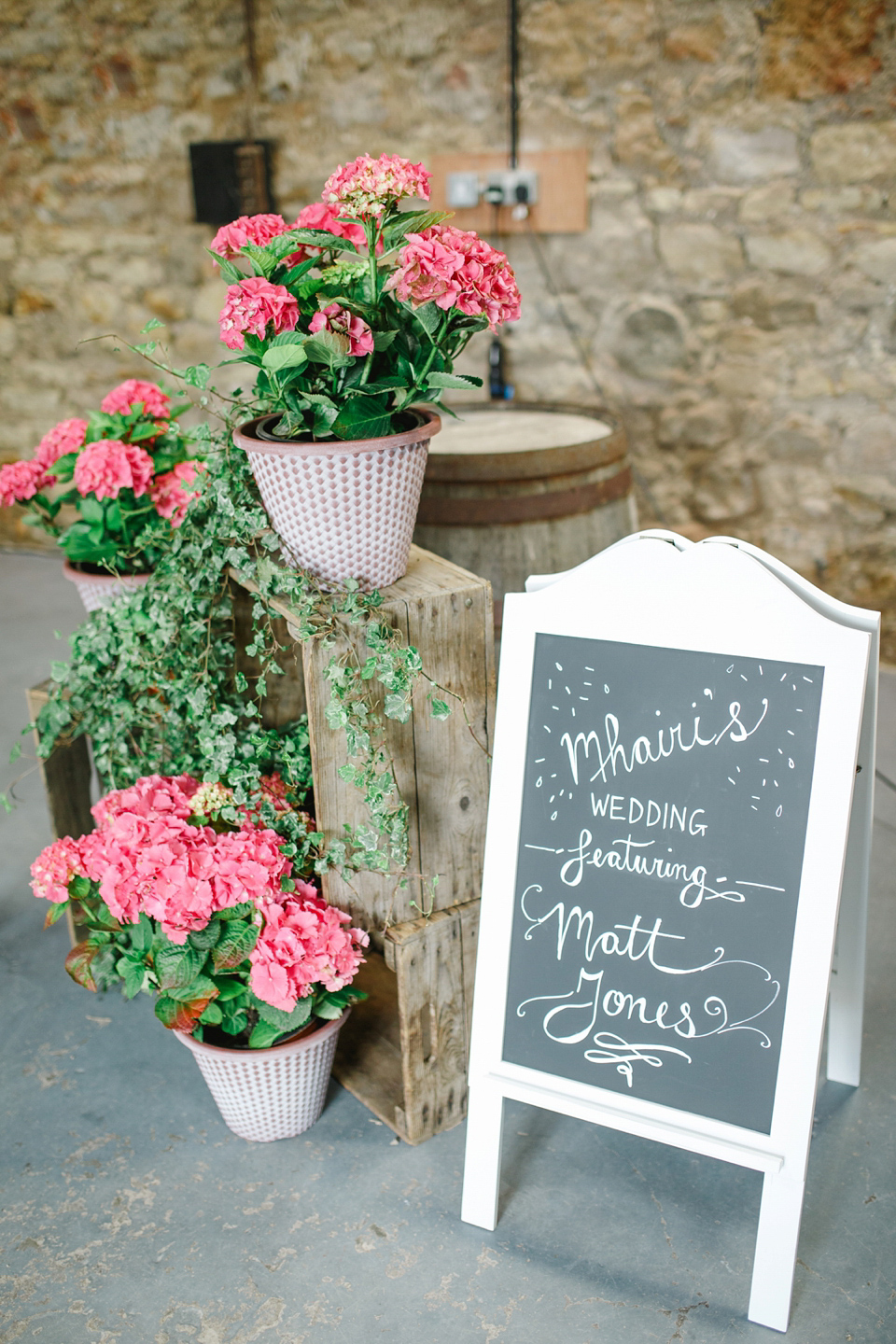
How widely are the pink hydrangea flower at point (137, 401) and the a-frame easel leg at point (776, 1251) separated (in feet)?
4.86

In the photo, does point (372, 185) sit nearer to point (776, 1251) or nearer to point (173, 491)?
point (173, 491)

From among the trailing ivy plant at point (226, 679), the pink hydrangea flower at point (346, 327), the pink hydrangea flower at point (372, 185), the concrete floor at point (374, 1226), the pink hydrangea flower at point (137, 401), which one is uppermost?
the pink hydrangea flower at point (372, 185)

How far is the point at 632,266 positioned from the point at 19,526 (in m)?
2.78

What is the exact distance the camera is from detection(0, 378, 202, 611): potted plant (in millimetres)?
1659

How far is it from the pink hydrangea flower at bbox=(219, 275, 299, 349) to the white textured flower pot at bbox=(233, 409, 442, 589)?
0.14m

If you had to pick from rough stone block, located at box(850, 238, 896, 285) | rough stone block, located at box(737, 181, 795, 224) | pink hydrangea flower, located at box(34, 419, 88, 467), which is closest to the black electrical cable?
rough stone block, located at box(737, 181, 795, 224)

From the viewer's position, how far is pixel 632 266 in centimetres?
299

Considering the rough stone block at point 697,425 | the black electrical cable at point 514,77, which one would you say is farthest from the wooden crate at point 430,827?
the black electrical cable at point 514,77

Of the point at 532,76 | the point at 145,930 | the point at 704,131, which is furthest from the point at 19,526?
the point at 145,930

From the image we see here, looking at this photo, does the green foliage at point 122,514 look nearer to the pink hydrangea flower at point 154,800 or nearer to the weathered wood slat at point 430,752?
the pink hydrangea flower at point 154,800

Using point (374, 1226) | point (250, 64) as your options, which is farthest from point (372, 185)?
point (250, 64)

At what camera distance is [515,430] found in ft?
6.98

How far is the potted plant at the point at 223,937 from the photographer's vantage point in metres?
1.36

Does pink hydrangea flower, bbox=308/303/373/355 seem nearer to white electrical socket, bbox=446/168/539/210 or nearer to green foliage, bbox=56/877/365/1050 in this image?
green foliage, bbox=56/877/365/1050
